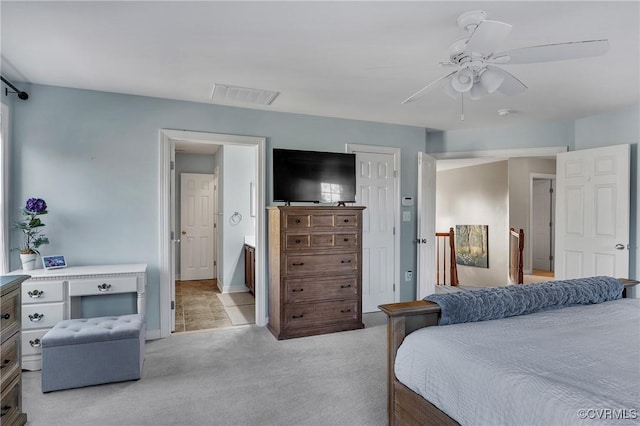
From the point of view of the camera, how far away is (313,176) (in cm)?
402

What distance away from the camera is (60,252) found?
11.2 feet

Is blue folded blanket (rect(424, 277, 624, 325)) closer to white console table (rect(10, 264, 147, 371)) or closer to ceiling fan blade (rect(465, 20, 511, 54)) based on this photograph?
ceiling fan blade (rect(465, 20, 511, 54))

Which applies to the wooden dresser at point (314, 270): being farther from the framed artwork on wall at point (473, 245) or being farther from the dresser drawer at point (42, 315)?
the framed artwork on wall at point (473, 245)

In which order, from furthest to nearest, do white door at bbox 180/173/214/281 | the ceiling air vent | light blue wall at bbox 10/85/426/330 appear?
white door at bbox 180/173/214/281
the ceiling air vent
light blue wall at bbox 10/85/426/330

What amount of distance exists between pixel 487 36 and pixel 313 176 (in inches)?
95.1

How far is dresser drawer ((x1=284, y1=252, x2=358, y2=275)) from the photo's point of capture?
370 centimetres

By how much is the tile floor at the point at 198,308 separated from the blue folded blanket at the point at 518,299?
285 centimetres

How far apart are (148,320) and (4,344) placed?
180 cm

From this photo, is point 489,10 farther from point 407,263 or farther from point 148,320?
point 148,320

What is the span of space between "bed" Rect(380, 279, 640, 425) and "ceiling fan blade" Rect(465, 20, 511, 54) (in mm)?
1359

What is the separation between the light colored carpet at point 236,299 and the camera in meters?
5.14

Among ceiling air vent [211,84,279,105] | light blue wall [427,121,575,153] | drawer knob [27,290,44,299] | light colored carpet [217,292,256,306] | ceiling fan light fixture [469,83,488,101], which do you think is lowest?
light colored carpet [217,292,256,306]

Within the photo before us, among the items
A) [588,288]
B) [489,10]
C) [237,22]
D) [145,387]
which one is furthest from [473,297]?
[145,387]

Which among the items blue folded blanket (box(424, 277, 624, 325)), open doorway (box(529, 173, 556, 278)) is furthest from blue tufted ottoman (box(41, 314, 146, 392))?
open doorway (box(529, 173, 556, 278))
